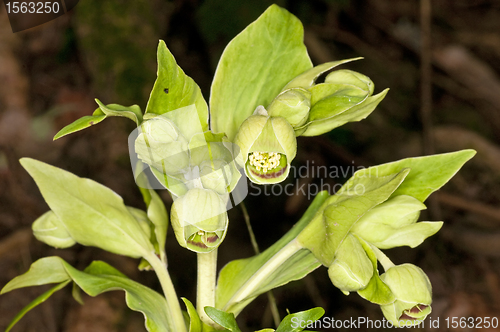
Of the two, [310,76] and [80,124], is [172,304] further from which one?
[310,76]

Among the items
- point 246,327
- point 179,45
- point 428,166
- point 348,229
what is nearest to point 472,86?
point 179,45

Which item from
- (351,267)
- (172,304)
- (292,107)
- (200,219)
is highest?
(292,107)

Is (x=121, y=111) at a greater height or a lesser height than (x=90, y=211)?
greater

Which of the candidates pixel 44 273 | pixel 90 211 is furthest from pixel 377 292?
pixel 44 273

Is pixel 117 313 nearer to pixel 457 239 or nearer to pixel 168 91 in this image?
pixel 168 91

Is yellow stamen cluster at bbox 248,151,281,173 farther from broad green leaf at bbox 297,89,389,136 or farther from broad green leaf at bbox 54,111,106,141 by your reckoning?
broad green leaf at bbox 54,111,106,141

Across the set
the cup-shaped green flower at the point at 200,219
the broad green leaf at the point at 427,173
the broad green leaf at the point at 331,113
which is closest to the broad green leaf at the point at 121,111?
the cup-shaped green flower at the point at 200,219

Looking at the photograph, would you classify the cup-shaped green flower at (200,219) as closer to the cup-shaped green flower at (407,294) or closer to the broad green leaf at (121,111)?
the broad green leaf at (121,111)

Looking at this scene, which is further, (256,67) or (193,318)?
(256,67)
